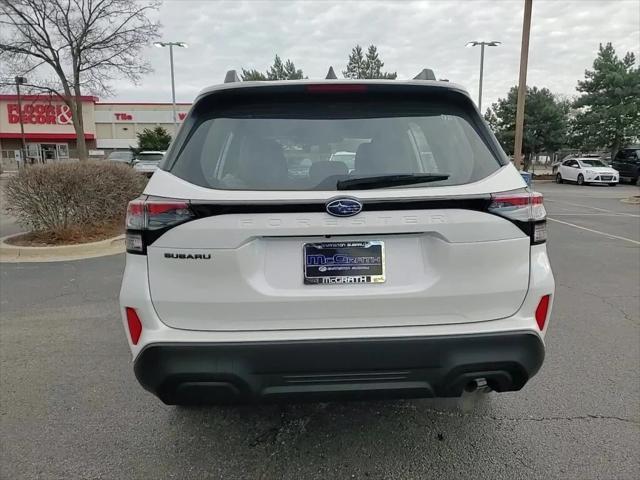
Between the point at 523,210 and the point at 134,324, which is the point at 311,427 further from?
the point at 523,210


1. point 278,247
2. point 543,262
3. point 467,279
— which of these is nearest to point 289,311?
point 278,247

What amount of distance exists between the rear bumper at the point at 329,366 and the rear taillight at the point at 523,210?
47 centimetres

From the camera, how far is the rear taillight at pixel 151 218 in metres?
2.04

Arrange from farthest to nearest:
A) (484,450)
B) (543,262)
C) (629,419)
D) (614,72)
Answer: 1. (614,72)
2. (629,419)
3. (484,450)
4. (543,262)

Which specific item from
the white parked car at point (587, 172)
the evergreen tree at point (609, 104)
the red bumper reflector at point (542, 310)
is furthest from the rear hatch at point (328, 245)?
the evergreen tree at point (609, 104)

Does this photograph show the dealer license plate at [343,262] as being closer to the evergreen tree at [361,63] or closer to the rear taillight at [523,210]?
the rear taillight at [523,210]

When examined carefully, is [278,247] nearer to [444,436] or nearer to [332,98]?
[332,98]

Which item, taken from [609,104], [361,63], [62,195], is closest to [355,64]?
[361,63]

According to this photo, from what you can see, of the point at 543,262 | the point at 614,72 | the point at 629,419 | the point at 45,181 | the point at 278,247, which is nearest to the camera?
the point at 278,247

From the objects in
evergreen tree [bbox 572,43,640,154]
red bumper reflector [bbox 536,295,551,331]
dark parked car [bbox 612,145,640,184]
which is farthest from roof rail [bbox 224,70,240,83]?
evergreen tree [bbox 572,43,640,154]

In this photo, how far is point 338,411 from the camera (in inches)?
118

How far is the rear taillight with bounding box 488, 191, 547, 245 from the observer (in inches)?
82.9

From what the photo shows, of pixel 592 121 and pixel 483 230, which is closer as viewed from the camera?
pixel 483 230

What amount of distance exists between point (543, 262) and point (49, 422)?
295 cm
